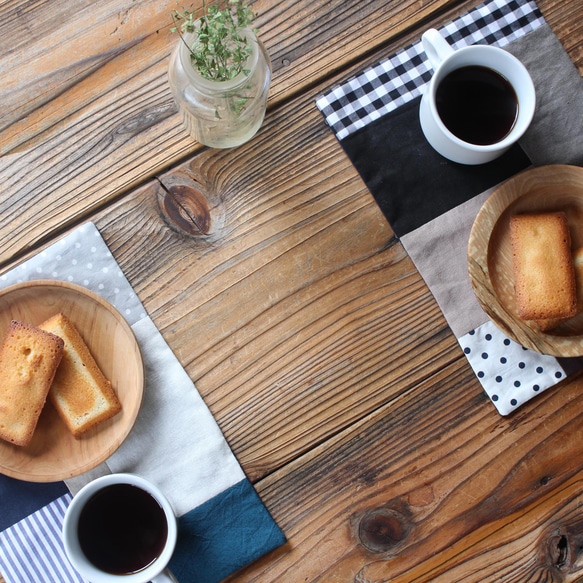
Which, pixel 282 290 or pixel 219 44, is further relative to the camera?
pixel 282 290

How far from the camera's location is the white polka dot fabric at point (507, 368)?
0.86m

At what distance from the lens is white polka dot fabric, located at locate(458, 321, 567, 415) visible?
0.86 m

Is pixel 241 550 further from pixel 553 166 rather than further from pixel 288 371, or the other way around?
pixel 553 166

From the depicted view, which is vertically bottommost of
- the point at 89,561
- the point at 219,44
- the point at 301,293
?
the point at 89,561

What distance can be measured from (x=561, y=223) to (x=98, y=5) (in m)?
0.82

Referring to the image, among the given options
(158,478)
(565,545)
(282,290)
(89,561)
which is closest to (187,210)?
(282,290)

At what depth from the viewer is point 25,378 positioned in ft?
2.48

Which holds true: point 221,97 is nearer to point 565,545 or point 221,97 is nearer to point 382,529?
point 382,529

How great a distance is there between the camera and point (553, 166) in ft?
2.66

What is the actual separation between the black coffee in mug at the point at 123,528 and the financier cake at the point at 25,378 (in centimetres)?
15

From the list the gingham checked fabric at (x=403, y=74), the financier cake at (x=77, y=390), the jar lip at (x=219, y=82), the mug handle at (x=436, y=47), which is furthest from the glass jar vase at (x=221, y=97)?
the financier cake at (x=77, y=390)

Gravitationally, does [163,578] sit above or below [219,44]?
below

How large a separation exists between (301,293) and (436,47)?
16.6 inches

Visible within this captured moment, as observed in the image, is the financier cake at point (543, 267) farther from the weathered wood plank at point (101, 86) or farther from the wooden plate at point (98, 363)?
the wooden plate at point (98, 363)
